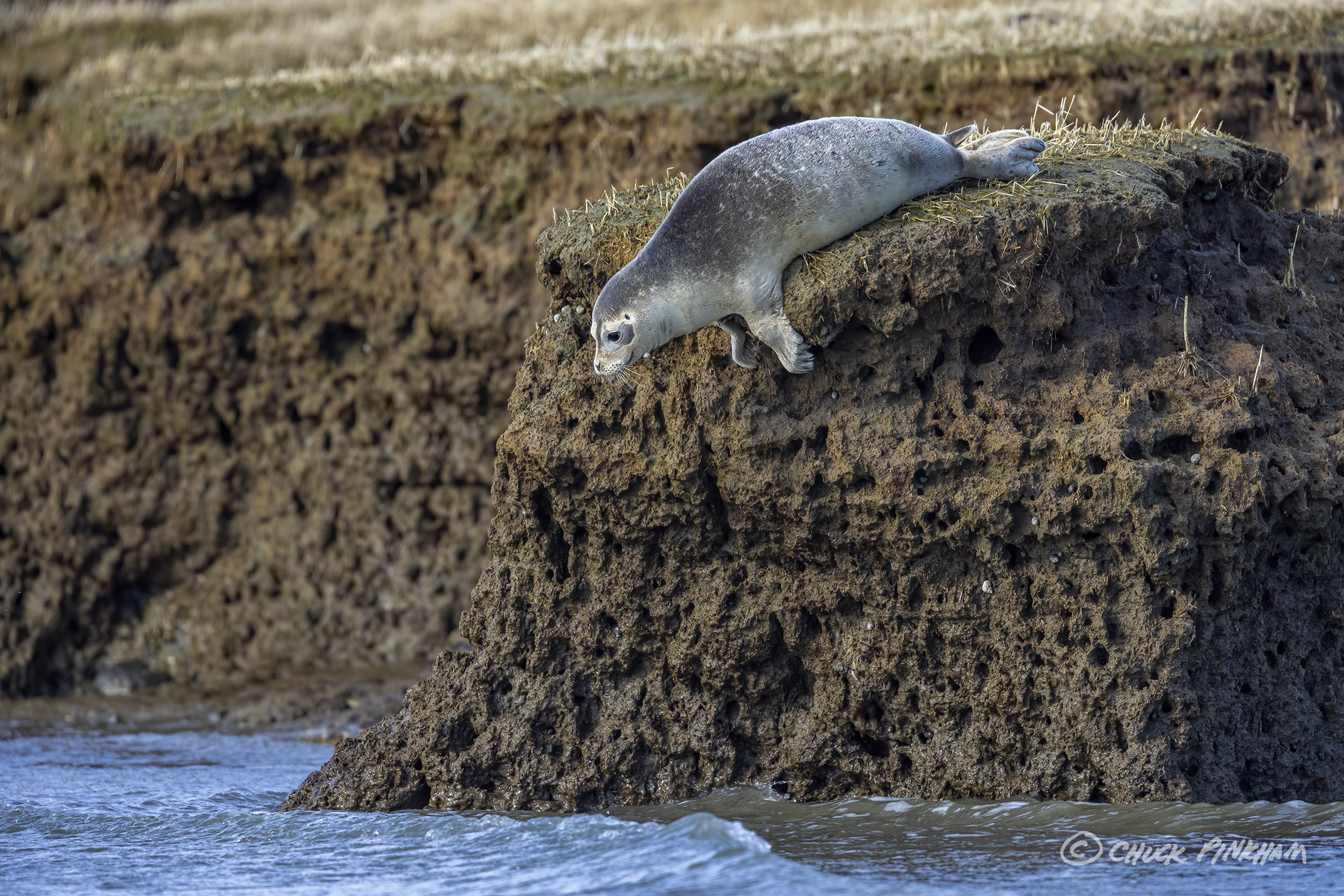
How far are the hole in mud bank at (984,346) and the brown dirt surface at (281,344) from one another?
5.07 m

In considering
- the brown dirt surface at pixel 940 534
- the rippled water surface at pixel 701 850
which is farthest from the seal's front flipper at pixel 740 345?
the rippled water surface at pixel 701 850

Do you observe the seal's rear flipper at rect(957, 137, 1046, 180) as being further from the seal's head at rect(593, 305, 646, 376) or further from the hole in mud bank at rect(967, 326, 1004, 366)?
the seal's head at rect(593, 305, 646, 376)

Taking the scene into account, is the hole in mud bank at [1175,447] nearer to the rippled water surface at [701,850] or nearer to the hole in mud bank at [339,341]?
the rippled water surface at [701,850]

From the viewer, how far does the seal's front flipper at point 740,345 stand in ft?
16.5

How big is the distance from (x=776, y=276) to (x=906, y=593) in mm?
1347

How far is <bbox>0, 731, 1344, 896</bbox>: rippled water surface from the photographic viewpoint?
4309 millimetres

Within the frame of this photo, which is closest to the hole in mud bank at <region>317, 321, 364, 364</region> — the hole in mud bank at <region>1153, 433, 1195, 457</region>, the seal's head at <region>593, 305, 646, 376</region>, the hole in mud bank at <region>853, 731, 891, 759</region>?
the seal's head at <region>593, 305, 646, 376</region>

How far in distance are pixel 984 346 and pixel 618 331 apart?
1.47 metres

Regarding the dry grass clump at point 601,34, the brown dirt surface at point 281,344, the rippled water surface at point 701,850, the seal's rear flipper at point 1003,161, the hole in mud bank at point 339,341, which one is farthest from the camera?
the hole in mud bank at point 339,341

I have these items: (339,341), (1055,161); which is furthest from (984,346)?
(339,341)

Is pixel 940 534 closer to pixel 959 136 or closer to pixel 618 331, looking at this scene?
pixel 618 331

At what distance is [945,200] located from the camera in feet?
16.6

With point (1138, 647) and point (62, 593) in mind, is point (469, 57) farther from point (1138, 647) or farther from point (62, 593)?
point (1138, 647)

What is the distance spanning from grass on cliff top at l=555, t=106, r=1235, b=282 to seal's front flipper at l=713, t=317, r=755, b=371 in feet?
1.18
